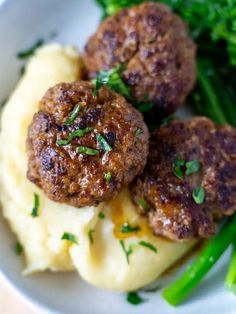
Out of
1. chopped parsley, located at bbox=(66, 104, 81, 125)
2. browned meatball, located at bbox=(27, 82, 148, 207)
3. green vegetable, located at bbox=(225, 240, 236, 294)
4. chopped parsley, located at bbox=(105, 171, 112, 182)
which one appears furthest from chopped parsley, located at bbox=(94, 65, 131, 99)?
green vegetable, located at bbox=(225, 240, 236, 294)

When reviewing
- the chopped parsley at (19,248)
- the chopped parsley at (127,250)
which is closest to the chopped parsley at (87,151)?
the chopped parsley at (127,250)

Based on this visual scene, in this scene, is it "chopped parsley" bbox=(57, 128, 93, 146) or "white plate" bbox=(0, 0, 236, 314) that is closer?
"chopped parsley" bbox=(57, 128, 93, 146)

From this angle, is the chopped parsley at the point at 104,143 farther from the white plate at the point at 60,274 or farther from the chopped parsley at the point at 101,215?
the white plate at the point at 60,274

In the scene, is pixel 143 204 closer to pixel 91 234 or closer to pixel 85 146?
pixel 91 234

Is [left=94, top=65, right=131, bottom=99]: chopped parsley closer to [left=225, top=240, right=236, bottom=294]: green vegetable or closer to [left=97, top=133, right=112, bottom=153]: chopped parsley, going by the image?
[left=97, top=133, right=112, bottom=153]: chopped parsley

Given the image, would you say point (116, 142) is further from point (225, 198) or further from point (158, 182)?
point (225, 198)

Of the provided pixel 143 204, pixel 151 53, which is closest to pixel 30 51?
pixel 151 53
